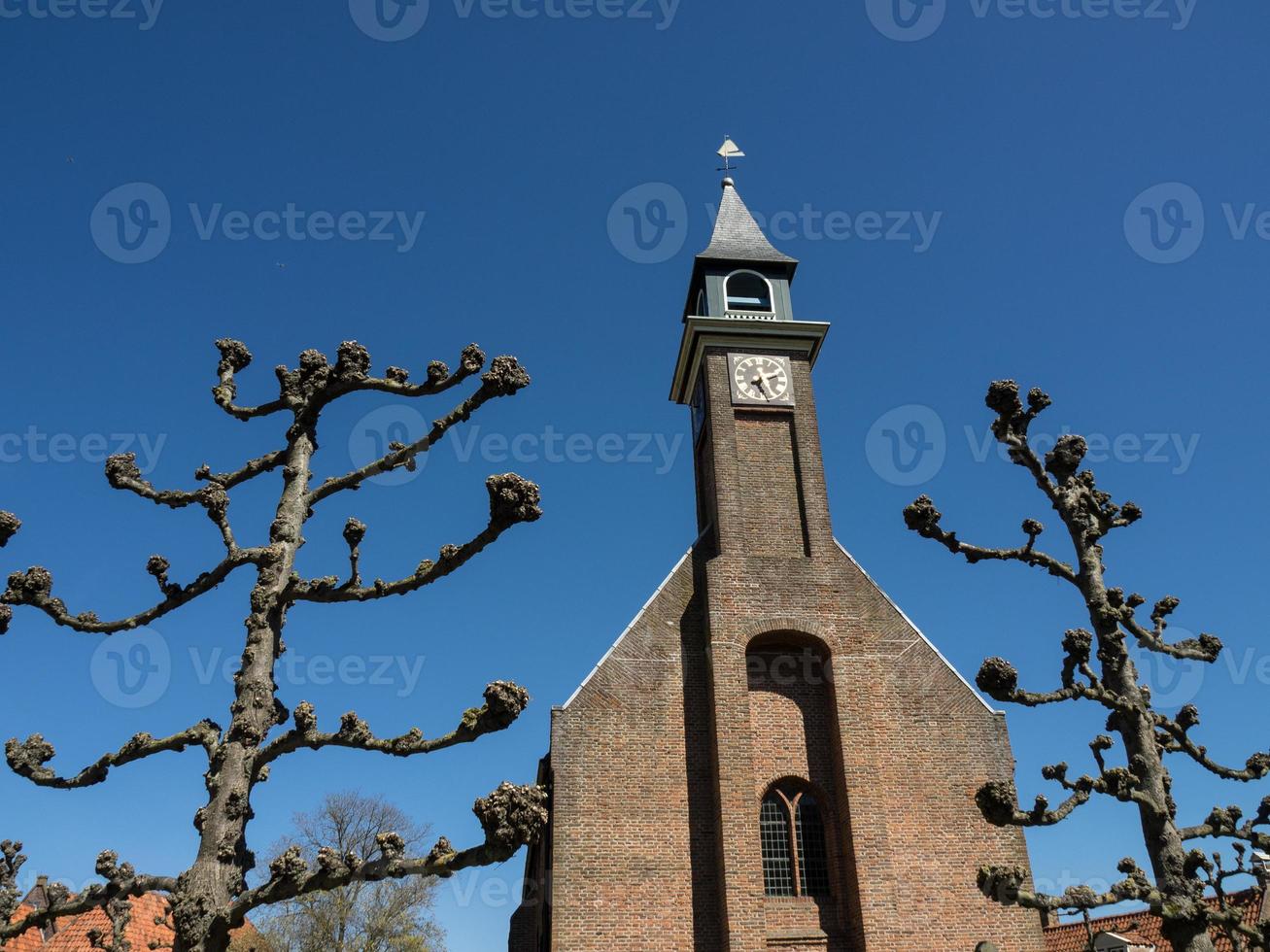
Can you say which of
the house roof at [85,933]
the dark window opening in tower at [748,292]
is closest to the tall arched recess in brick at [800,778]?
the dark window opening in tower at [748,292]

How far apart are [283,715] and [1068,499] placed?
9008 millimetres

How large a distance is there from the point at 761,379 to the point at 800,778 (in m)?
9.41

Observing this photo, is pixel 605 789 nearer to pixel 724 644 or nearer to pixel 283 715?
pixel 724 644

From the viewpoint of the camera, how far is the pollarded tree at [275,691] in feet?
24.6

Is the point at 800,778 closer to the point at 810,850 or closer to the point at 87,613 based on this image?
the point at 810,850

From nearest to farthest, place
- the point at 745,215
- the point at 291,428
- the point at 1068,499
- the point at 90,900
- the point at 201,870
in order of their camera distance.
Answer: the point at 201,870 → the point at 90,900 → the point at 291,428 → the point at 1068,499 → the point at 745,215

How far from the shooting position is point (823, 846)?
707 inches

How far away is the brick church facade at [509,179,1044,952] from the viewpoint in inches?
658

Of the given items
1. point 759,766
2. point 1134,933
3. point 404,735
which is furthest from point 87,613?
point 1134,933

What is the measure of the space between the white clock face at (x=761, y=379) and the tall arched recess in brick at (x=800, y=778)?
6.09 m

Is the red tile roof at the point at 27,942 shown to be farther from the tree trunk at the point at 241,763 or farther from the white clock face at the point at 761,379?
the white clock face at the point at 761,379

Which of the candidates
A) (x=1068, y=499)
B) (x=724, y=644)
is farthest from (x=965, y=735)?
(x=1068, y=499)

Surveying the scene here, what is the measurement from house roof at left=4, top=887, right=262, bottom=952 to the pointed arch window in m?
16.6

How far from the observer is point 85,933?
2634 cm
